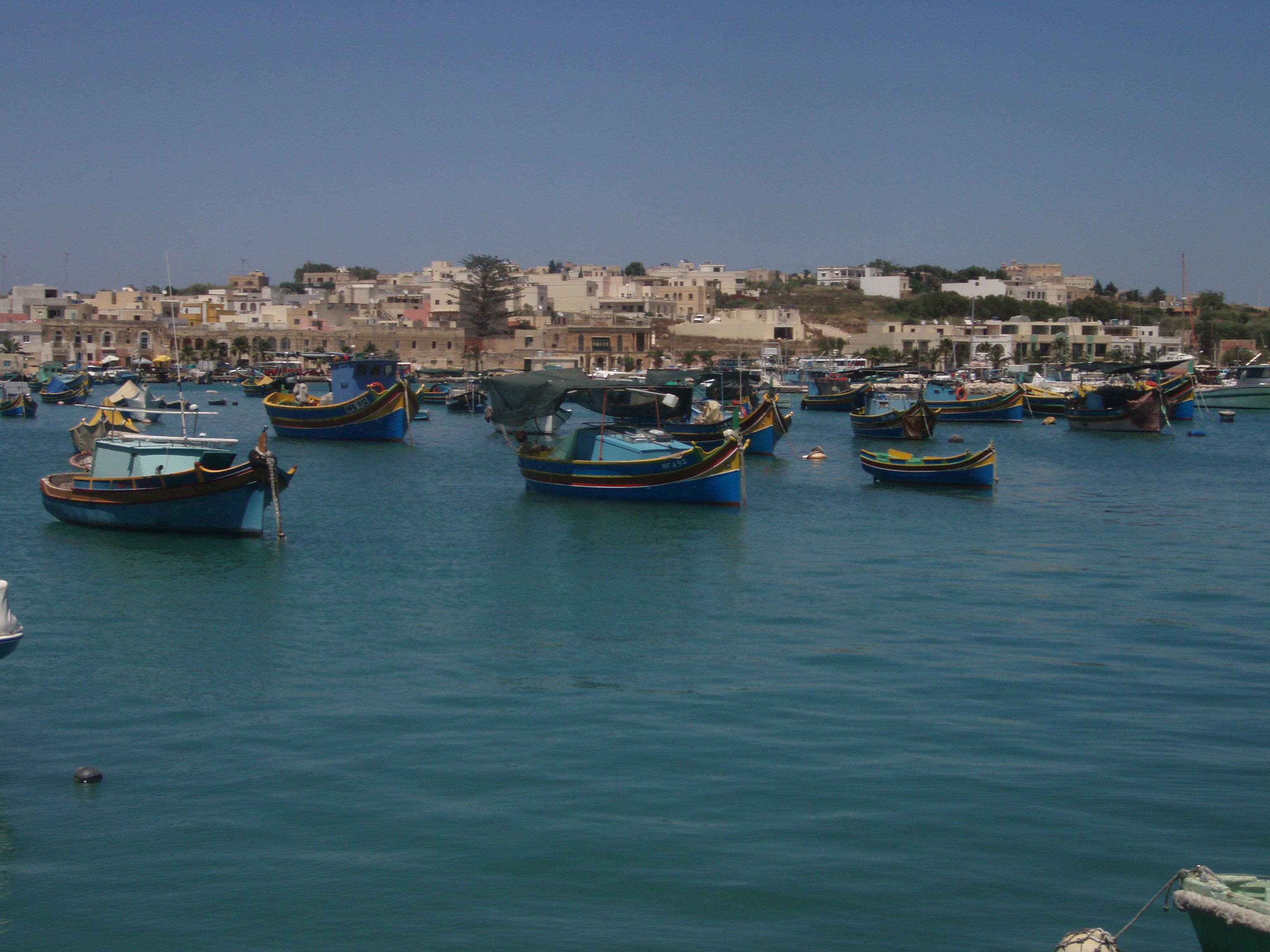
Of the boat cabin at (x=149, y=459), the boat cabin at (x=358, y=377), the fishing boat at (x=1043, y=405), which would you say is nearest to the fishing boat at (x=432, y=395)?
the boat cabin at (x=358, y=377)

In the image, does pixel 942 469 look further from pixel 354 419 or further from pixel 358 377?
pixel 358 377

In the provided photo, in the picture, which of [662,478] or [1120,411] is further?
[1120,411]

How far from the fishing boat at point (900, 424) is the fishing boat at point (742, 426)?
4770 mm

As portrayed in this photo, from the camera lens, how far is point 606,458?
97.1 ft

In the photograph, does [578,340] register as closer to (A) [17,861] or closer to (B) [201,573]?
(B) [201,573]

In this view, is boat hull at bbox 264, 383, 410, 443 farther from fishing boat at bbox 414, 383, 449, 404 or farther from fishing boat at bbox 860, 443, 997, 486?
fishing boat at bbox 414, 383, 449, 404

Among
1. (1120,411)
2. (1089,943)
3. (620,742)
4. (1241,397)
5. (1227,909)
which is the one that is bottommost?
(620,742)

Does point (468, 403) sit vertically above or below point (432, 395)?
below

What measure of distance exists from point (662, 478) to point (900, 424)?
22.4 m

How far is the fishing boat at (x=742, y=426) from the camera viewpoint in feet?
126

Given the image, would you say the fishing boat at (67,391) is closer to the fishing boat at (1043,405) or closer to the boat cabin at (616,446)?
the boat cabin at (616,446)

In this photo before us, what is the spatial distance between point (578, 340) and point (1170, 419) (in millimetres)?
57867

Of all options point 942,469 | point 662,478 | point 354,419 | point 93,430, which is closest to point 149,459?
point 662,478

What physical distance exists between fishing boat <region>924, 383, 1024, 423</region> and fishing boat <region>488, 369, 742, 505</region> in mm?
30477
